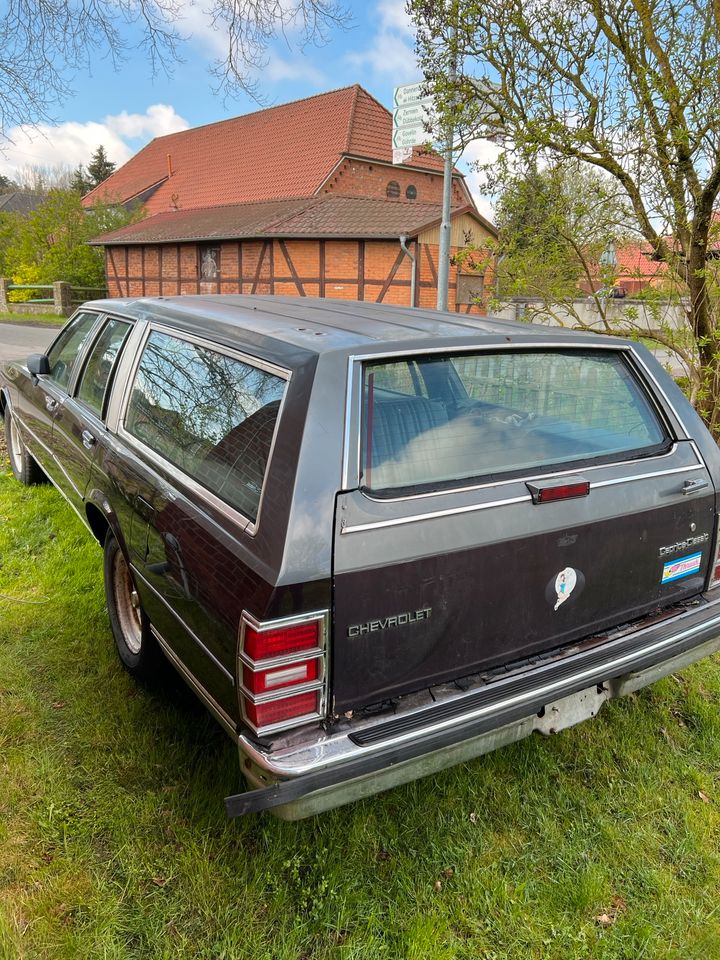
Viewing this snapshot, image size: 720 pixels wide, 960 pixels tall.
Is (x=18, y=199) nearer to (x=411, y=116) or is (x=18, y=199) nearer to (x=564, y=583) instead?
(x=411, y=116)

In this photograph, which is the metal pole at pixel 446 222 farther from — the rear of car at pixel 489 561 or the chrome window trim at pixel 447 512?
the chrome window trim at pixel 447 512

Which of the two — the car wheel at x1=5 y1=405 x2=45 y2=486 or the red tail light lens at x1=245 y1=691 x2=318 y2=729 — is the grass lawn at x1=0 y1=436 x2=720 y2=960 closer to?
the red tail light lens at x1=245 y1=691 x2=318 y2=729

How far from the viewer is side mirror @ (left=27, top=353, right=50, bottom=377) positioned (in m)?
4.31

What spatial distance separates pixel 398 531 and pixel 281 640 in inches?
16.2

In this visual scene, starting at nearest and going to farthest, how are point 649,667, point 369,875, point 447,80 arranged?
1. point 369,875
2. point 649,667
3. point 447,80

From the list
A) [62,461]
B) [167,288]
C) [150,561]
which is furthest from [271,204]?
[150,561]

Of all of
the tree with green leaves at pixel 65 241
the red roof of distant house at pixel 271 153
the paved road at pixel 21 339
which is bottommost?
the paved road at pixel 21 339

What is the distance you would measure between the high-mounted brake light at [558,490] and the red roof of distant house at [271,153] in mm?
22331

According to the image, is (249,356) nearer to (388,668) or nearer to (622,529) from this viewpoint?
(388,668)

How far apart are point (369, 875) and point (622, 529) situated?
137 centimetres

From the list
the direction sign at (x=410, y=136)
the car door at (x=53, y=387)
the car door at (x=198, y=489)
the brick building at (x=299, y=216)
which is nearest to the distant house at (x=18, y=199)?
the brick building at (x=299, y=216)

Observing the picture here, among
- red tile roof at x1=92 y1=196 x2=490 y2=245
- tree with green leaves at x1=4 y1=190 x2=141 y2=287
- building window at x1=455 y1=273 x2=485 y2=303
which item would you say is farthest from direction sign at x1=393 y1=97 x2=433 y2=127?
tree with green leaves at x1=4 y1=190 x2=141 y2=287

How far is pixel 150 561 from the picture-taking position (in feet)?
7.96

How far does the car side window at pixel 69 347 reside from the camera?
12.8 feet
